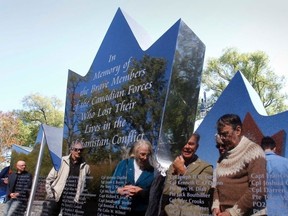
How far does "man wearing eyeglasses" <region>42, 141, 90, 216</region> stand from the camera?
6738mm

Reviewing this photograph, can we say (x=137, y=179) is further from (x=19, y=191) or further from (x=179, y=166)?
(x=19, y=191)

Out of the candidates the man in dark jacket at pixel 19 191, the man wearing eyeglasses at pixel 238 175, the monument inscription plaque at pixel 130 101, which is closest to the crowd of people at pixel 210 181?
the man wearing eyeglasses at pixel 238 175

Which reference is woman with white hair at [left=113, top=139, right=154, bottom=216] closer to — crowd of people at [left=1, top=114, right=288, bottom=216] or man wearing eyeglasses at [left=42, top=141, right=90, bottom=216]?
crowd of people at [left=1, top=114, right=288, bottom=216]

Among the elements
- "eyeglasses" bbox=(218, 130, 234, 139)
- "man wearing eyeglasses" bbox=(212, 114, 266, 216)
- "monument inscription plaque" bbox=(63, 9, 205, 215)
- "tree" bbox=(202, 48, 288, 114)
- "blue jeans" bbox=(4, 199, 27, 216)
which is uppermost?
"tree" bbox=(202, 48, 288, 114)

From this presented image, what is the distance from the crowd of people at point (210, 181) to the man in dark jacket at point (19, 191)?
2.67 meters

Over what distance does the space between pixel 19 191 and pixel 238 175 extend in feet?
20.8

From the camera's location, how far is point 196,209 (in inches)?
176

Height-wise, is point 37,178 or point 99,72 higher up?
point 99,72

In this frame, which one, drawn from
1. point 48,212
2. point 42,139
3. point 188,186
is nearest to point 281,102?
point 42,139

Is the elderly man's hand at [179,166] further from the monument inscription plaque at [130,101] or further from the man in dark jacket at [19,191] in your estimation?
the man in dark jacket at [19,191]

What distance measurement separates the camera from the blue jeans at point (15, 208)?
8840mm

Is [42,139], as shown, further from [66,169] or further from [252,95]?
[252,95]

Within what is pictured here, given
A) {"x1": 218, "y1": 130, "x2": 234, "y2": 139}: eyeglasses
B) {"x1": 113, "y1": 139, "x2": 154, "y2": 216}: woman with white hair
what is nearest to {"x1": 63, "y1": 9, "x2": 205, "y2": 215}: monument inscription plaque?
{"x1": 113, "y1": 139, "x2": 154, "y2": 216}: woman with white hair

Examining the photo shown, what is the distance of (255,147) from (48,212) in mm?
4887
